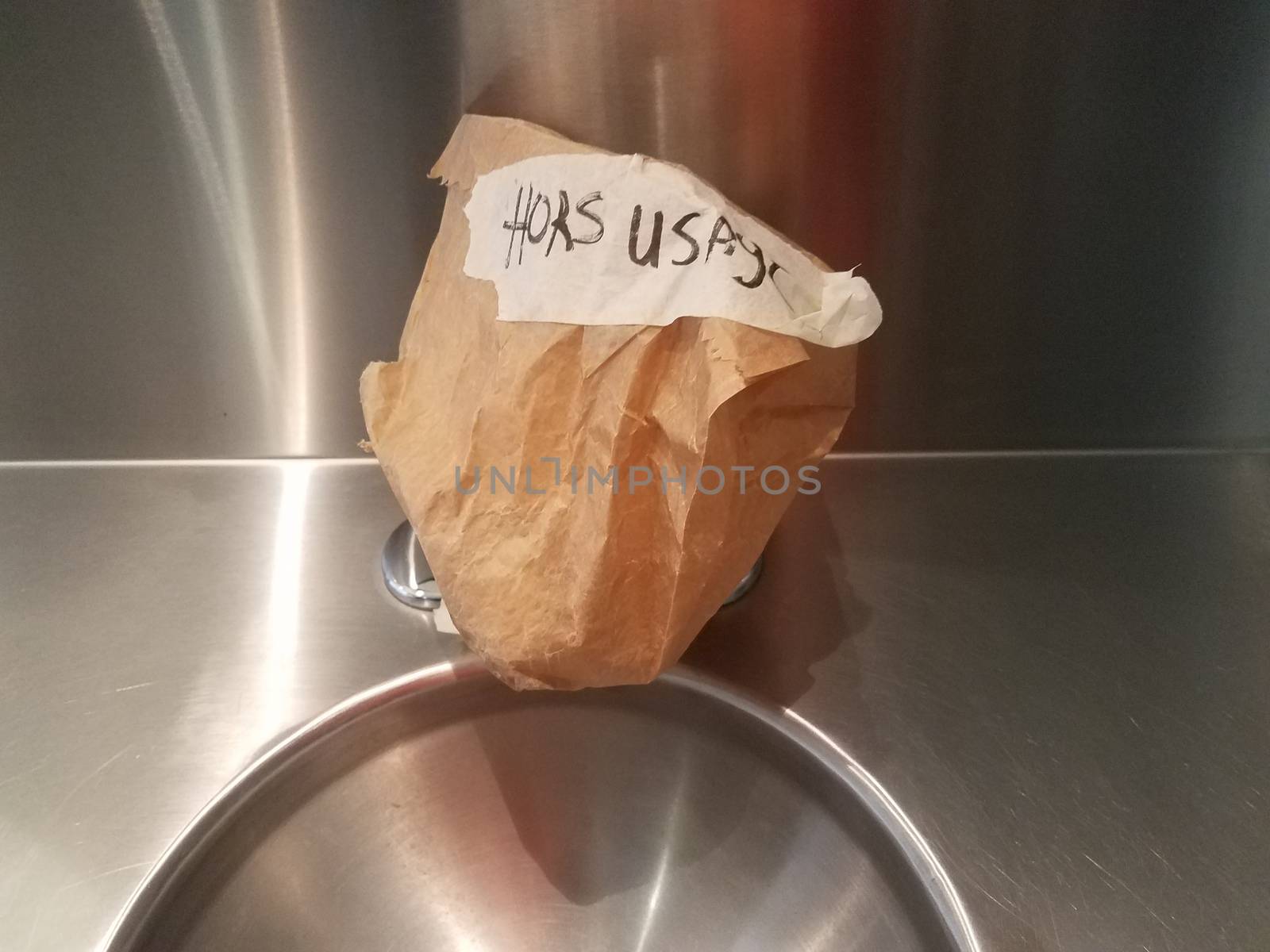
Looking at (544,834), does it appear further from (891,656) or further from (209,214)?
(209,214)

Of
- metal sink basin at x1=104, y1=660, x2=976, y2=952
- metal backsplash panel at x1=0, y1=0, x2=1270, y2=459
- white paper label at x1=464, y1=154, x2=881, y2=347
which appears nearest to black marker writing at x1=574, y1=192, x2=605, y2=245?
white paper label at x1=464, y1=154, x2=881, y2=347

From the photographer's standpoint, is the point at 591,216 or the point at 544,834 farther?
the point at 544,834

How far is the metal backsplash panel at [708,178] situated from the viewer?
0.42m

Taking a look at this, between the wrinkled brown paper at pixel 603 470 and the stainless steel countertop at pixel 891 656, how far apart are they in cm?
12

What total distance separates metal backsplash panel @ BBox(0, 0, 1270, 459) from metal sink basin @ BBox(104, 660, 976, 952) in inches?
9.1

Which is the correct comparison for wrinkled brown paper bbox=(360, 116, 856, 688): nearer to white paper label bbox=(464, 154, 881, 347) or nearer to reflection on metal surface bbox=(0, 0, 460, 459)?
white paper label bbox=(464, 154, 881, 347)

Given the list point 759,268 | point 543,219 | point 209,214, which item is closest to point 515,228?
point 543,219

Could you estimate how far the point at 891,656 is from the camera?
45 centimetres

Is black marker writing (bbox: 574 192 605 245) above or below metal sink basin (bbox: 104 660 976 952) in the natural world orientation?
above

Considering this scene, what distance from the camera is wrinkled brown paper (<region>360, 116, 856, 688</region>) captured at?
311 mm

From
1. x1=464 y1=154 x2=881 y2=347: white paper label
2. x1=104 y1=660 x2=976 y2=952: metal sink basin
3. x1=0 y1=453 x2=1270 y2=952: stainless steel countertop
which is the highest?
x1=464 y1=154 x2=881 y2=347: white paper label

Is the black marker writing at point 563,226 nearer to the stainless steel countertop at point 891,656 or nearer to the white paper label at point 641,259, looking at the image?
the white paper label at point 641,259
